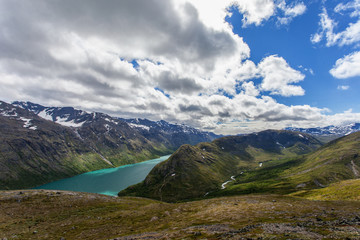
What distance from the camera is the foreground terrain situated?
3641 centimetres

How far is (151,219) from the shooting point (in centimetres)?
6059

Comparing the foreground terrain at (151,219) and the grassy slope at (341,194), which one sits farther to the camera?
the grassy slope at (341,194)

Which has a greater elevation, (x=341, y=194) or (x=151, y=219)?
(x=151, y=219)

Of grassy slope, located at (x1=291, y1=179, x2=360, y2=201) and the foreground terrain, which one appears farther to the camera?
grassy slope, located at (x1=291, y1=179, x2=360, y2=201)

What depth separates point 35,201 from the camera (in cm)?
7644

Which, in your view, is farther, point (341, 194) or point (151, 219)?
point (341, 194)

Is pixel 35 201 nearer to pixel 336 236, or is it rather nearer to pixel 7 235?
pixel 7 235

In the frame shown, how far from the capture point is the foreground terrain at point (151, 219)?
1433 inches

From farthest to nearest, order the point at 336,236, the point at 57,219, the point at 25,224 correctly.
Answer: the point at 57,219 < the point at 25,224 < the point at 336,236

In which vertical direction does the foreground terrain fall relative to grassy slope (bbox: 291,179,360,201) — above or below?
above

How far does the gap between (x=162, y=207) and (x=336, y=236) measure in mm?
67290

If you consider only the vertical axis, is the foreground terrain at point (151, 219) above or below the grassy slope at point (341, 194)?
above

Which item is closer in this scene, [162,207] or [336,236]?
[336,236]

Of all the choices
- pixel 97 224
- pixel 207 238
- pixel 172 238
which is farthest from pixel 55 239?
pixel 207 238
